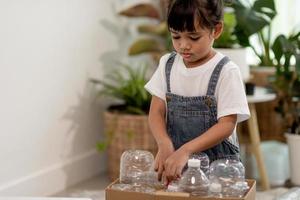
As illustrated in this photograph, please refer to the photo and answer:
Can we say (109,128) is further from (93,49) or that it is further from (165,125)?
(165,125)

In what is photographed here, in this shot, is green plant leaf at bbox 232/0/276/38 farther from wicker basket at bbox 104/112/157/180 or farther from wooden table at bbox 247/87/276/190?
wicker basket at bbox 104/112/157/180

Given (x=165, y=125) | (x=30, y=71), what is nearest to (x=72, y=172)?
(x=30, y=71)

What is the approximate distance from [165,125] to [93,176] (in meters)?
1.81

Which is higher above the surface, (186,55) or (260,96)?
(186,55)

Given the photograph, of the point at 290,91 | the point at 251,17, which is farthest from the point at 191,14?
the point at 290,91

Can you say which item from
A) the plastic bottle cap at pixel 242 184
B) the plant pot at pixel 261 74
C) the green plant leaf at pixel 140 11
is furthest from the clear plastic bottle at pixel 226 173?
the plant pot at pixel 261 74

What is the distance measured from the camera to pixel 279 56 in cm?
324

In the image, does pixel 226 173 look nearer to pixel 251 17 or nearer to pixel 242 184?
pixel 242 184

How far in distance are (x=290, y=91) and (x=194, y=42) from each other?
71.5 inches

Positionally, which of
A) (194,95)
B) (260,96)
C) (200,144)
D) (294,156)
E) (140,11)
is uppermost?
(140,11)

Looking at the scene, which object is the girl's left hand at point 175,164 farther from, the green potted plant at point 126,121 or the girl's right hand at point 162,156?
the green potted plant at point 126,121

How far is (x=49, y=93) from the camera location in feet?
10.5

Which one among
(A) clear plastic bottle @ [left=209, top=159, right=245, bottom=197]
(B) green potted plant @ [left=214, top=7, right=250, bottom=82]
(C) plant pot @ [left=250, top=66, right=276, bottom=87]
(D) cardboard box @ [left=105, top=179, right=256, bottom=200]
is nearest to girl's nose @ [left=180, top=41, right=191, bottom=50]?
(A) clear plastic bottle @ [left=209, top=159, right=245, bottom=197]

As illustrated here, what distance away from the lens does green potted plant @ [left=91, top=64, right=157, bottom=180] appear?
329 centimetres
